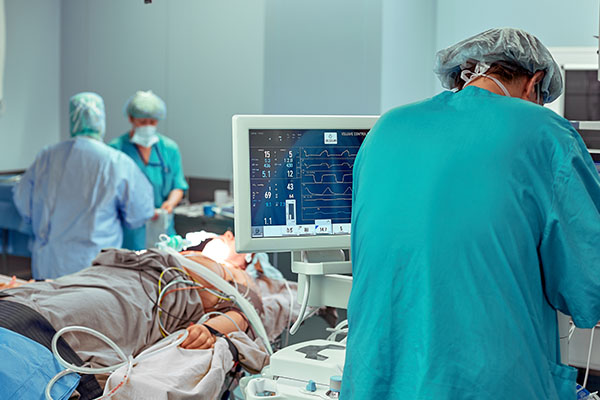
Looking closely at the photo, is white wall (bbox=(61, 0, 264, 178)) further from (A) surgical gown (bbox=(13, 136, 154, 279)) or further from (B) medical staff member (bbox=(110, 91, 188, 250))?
(A) surgical gown (bbox=(13, 136, 154, 279))

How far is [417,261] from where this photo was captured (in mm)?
1118

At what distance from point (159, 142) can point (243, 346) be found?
2.58 metres

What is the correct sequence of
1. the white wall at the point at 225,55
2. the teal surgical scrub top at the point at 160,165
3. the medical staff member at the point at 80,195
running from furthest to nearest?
1. the teal surgical scrub top at the point at 160,165
2. the white wall at the point at 225,55
3. the medical staff member at the point at 80,195

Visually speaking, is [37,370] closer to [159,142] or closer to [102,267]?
[102,267]

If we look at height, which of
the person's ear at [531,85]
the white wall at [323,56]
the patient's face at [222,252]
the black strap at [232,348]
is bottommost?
the black strap at [232,348]

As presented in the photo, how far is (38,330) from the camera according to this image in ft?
5.45

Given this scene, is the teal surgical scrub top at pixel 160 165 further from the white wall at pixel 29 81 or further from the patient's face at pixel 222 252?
the patient's face at pixel 222 252

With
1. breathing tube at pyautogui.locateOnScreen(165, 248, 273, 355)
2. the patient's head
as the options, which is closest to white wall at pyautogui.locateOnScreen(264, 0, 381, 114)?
the patient's head

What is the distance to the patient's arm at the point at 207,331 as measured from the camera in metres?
1.84

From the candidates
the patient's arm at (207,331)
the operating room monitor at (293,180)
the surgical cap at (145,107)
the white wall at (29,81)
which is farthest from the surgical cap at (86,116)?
the operating room monitor at (293,180)

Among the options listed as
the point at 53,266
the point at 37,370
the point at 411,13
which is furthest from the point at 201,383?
the point at 411,13

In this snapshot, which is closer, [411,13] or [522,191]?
[522,191]

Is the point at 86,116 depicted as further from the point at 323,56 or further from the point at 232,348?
the point at 232,348

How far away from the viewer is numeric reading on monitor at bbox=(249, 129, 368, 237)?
145cm
